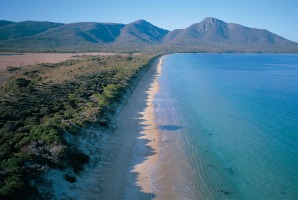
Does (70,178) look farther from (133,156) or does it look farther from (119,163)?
(133,156)

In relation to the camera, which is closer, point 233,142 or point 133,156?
point 133,156

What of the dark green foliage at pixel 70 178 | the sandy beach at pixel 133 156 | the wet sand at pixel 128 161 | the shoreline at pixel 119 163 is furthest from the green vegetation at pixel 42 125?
the sandy beach at pixel 133 156

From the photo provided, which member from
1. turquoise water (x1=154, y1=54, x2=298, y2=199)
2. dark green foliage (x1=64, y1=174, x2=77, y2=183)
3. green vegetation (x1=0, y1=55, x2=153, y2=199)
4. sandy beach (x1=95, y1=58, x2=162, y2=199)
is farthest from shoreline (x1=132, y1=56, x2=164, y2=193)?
dark green foliage (x1=64, y1=174, x2=77, y2=183)

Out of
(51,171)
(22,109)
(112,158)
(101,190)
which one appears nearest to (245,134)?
(112,158)

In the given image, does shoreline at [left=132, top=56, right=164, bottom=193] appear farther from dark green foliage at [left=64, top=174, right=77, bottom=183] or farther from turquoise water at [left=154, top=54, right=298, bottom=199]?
dark green foliage at [left=64, top=174, right=77, bottom=183]

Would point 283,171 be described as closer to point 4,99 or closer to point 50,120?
point 50,120

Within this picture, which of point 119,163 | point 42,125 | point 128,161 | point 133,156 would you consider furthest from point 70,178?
point 42,125

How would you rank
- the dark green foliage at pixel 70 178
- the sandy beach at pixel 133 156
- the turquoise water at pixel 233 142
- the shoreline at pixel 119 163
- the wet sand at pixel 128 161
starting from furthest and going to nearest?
the turquoise water at pixel 233 142, the sandy beach at pixel 133 156, the wet sand at pixel 128 161, the dark green foliage at pixel 70 178, the shoreline at pixel 119 163

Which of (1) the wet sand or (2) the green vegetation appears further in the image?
(1) the wet sand

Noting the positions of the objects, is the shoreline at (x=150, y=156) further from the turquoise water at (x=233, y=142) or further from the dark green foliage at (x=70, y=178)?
the dark green foliage at (x=70, y=178)

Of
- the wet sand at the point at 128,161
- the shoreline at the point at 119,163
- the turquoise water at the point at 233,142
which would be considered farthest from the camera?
the turquoise water at the point at 233,142

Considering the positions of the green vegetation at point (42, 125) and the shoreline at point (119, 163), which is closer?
the green vegetation at point (42, 125)
